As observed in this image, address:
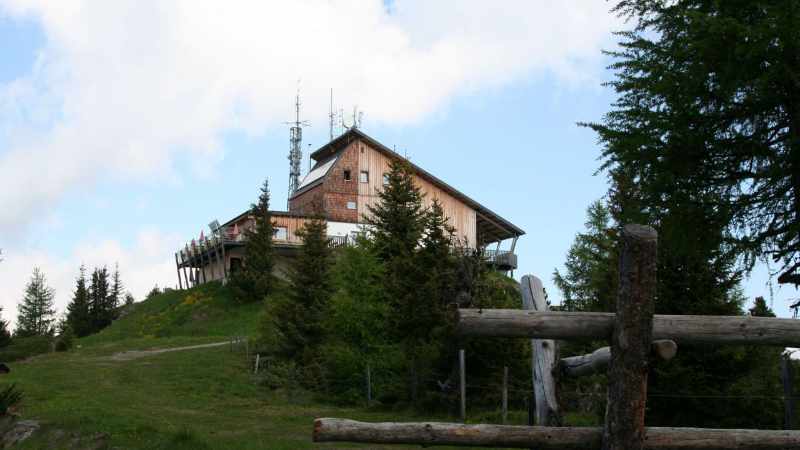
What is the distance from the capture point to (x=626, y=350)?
6.52m

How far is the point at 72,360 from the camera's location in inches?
1453

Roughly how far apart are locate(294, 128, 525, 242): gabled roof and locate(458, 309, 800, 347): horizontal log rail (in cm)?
5257

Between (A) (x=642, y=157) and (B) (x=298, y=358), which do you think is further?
(B) (x=298, y=358)

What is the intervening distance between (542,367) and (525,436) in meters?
1.53

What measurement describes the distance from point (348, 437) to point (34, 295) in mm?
86708

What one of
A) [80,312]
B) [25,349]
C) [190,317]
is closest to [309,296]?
[25,349]

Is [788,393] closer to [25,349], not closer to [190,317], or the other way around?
[25,349]

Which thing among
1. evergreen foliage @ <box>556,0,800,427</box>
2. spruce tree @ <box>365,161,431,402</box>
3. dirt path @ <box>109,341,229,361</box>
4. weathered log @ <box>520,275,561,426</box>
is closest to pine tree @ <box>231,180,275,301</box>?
dirt path @ <box>109,341,229,361</box>

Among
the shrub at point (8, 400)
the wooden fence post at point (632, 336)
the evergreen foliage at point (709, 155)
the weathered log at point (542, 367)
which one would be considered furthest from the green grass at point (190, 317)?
the wooden fence post at point (632, 336)

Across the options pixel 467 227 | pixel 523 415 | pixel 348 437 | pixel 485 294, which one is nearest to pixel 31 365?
pixel 485 294

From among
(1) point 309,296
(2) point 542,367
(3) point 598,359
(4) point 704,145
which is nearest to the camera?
(3) point 598,359

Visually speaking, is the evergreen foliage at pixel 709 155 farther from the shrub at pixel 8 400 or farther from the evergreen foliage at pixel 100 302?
the evergreen foliage at pixel 100 302

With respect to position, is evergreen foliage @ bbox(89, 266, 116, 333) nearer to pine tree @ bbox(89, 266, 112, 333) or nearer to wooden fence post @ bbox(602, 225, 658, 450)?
pine tree @ bbox(89, 266, 112, 333)

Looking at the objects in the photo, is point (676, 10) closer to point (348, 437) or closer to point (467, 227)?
point (348, 437)
